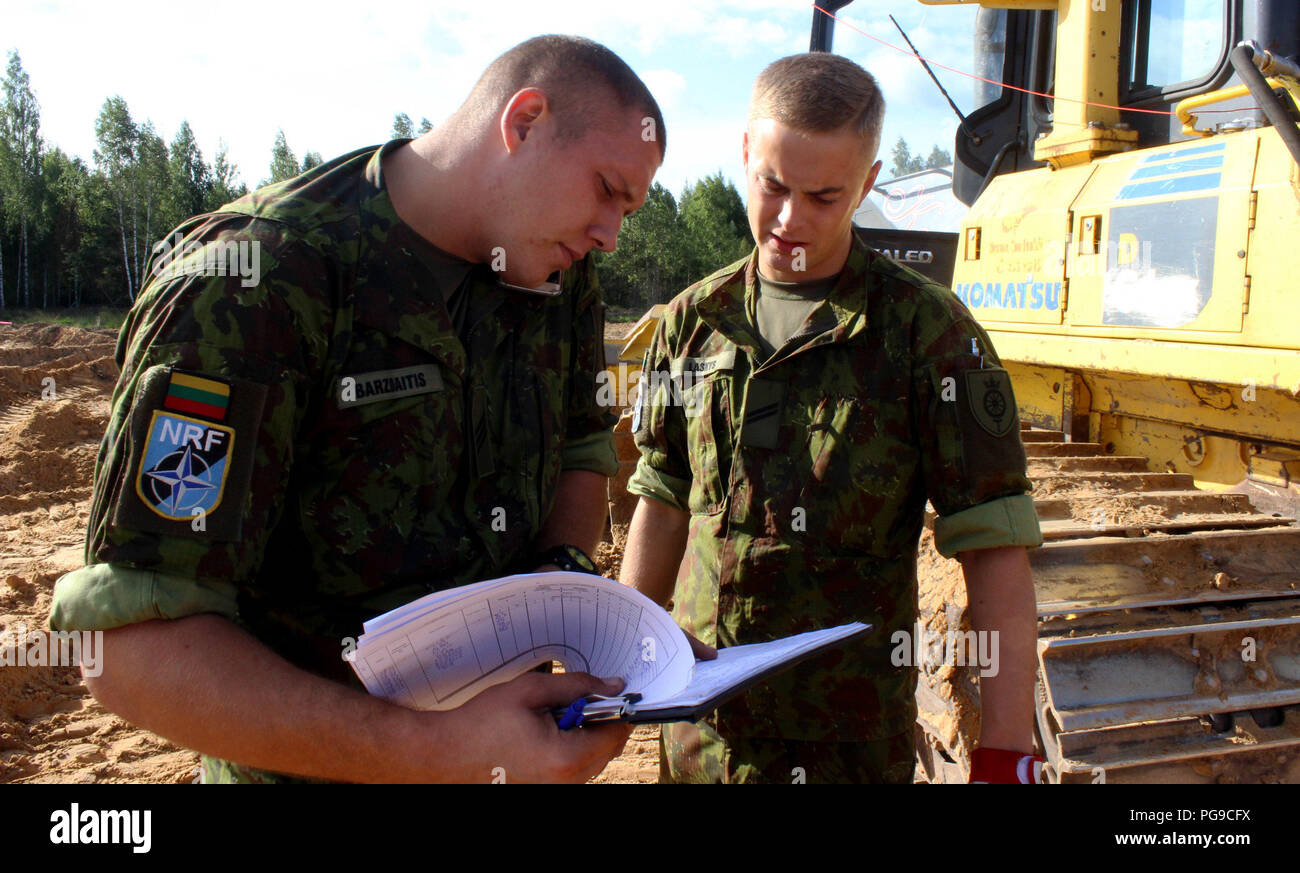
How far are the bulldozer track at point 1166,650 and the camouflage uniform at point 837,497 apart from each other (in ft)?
2.83

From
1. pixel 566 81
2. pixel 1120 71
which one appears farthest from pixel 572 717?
pixel 1120 71

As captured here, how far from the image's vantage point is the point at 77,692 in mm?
4816

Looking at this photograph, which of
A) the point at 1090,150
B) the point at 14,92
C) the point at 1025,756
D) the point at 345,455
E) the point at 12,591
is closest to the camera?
the point at 345,455

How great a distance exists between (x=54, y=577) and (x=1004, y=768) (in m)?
6.54

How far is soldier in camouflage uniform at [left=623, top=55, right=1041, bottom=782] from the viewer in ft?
6.06

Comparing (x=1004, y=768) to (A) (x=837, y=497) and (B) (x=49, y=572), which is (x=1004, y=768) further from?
(B) (x=49, y=572)

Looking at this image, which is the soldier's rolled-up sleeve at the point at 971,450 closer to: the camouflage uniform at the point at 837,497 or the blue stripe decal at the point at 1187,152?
the camouflage uniform at the point at 837,497

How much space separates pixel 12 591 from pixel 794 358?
597 centimetres

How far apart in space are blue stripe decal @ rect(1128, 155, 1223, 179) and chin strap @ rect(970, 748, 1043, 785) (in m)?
2.38

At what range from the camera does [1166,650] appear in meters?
2.71

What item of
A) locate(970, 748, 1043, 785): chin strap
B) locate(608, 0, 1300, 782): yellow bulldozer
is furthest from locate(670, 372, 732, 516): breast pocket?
locate(608, 0, 1300, 782): yellow bulldozer

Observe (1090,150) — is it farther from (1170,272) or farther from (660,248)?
(660,248)
